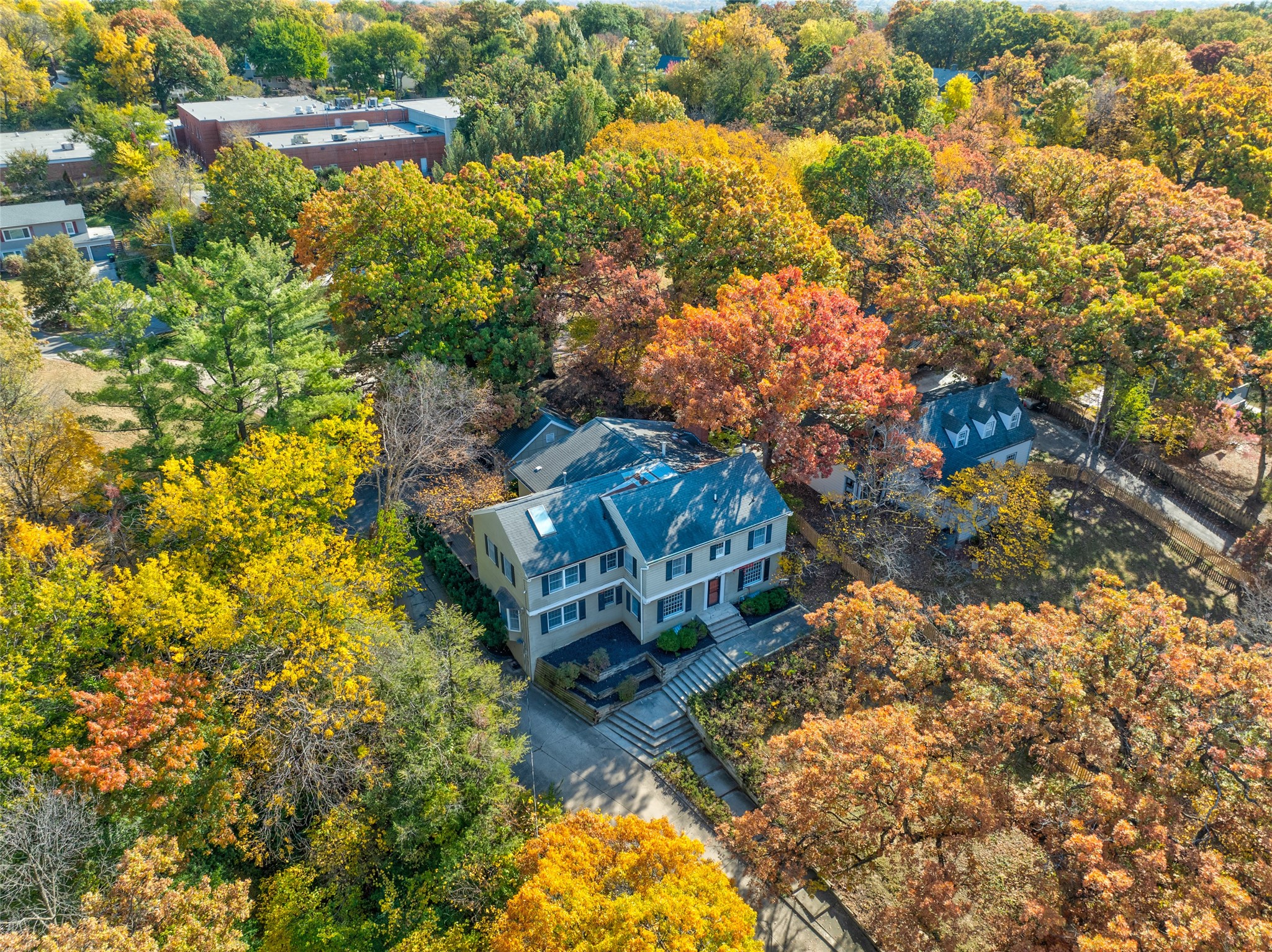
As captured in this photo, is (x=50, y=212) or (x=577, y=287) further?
(x=50, y=212)

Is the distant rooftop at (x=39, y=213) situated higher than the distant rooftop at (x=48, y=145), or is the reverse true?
the distant rooftop at (x=48, y=145)

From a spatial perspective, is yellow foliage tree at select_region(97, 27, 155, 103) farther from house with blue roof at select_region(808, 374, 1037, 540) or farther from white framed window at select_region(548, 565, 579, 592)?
house with blue roof at select_region(808, 374, 1037, 540)

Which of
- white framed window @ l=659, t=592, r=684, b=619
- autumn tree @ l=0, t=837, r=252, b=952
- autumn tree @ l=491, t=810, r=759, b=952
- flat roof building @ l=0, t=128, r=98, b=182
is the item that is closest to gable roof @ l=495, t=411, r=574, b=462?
white framed window @ l=659, t=592, r=684, b=619

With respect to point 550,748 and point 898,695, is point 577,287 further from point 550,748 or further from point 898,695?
point 898,695

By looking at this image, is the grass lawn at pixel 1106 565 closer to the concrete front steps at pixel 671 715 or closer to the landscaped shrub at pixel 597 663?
the concrete front steps at pixel 671 715

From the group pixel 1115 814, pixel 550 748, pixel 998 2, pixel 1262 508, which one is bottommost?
pixel 550 748

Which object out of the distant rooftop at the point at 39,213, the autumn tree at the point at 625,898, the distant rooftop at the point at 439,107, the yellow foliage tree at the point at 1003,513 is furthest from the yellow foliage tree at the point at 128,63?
the autumn tree at the point at 625,898

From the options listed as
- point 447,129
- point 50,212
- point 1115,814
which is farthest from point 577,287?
point 50,212
